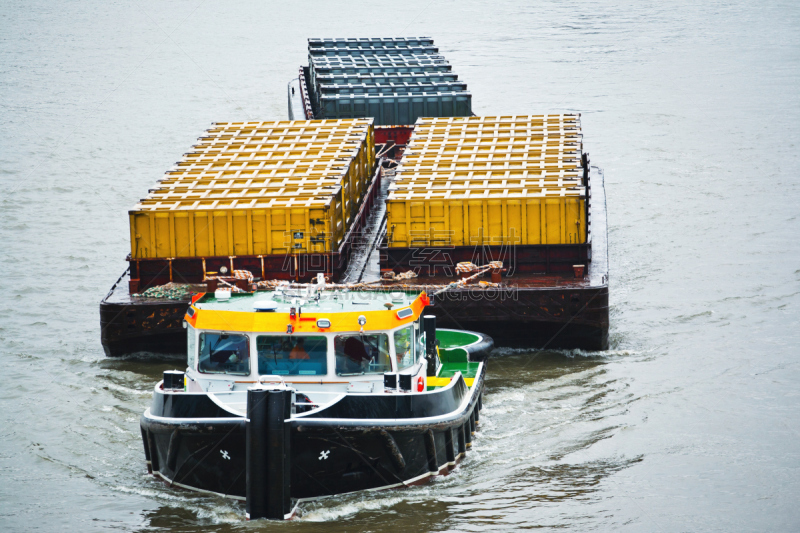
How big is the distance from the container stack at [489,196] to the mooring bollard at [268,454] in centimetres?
837

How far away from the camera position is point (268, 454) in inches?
522

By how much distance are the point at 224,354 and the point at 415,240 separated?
7.34 metres

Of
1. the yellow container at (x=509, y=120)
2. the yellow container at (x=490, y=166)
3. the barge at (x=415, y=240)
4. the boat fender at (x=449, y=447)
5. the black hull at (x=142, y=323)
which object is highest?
the yellow container at (x=509, y=120)

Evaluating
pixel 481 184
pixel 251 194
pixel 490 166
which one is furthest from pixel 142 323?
pixel 490 166

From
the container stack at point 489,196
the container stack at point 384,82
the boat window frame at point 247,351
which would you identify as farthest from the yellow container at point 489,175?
the container stack at point 384,82

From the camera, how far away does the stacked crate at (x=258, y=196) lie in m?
20.8

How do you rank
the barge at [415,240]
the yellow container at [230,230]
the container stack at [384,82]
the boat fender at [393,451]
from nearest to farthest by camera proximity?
the boat fender at [393,451], the barge at [415,240], the yellow container at [230,230], the container stack at [384,82]

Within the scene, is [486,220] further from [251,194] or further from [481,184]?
[251,194]

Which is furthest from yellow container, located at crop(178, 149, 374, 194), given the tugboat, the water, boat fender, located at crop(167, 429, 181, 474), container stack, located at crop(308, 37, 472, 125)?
boat fender, located at crop(167, 429, 181, 474)

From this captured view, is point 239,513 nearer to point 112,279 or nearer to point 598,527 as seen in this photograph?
point 598,527

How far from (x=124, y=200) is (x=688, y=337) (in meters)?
19.4

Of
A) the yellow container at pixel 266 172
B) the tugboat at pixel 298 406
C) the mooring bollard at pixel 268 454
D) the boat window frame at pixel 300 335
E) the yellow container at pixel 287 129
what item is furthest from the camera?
the yellow container at pixel 287 129

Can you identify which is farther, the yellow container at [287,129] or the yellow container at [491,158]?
the yellow container at [287,129]

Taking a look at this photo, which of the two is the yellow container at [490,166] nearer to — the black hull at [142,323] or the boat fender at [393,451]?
the black hull at [142,323]
